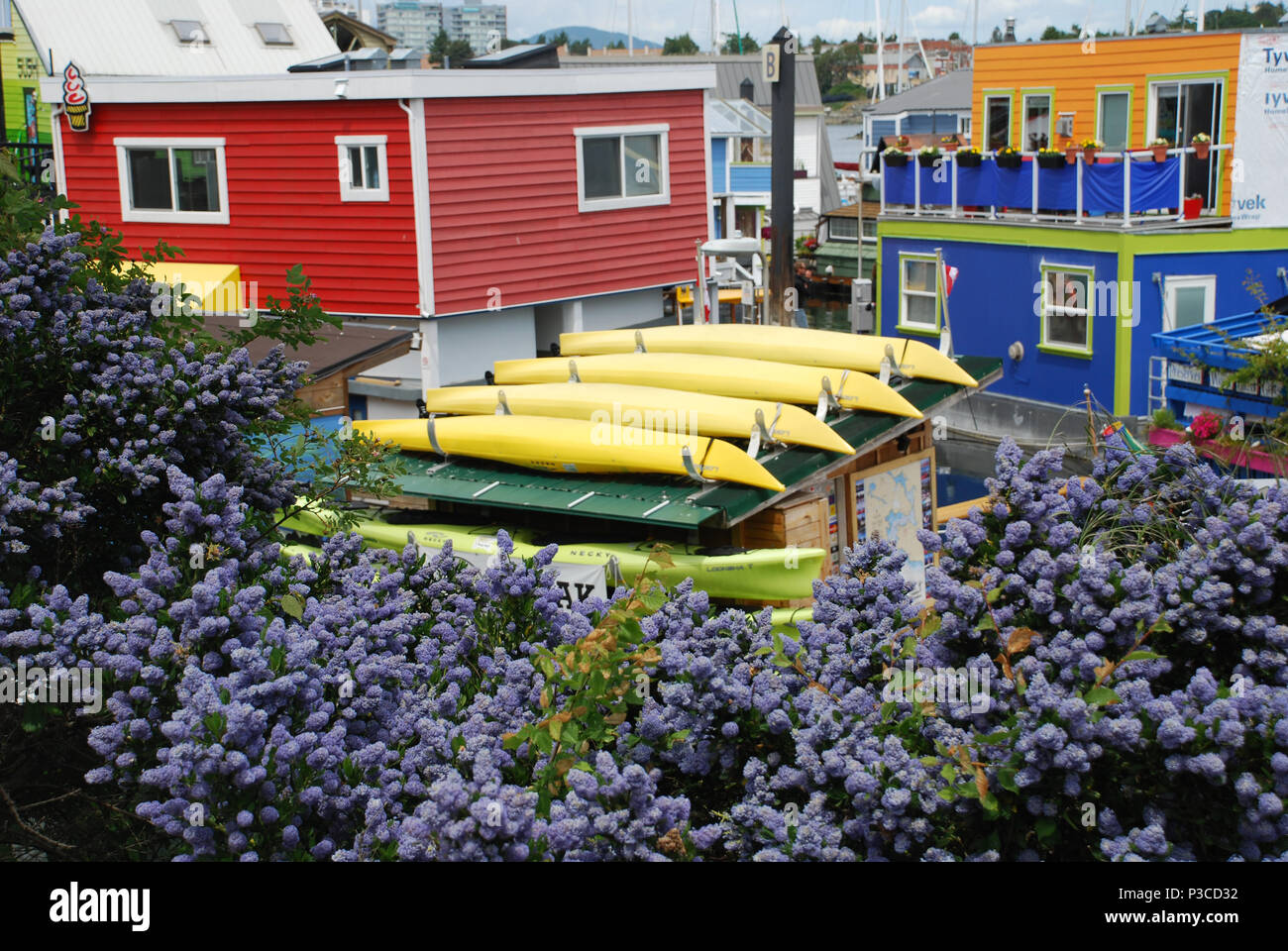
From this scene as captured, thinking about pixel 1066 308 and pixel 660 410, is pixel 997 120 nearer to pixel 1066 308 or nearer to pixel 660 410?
pixel 1066 308

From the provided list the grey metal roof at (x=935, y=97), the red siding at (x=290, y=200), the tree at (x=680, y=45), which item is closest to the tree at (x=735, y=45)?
the tree at (x=680, y=45)

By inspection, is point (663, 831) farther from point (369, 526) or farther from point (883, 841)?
point (369, 526)

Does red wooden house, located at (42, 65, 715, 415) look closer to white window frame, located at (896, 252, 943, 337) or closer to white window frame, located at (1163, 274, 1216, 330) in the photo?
white window frame, located at (896, 252, 943, 337)

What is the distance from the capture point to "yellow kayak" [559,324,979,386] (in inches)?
493

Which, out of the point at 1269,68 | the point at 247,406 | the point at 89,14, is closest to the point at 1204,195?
the point at 1269,68

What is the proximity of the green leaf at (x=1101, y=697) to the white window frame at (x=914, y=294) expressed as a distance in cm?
2196

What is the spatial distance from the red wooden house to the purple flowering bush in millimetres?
14913

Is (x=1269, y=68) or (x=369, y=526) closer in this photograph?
(x=369, y=526)

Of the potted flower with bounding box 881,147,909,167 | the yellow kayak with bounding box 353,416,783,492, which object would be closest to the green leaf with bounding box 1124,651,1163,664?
the yellow kayak with bounding box 353,416,783,492

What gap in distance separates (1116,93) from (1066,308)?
19.6ft

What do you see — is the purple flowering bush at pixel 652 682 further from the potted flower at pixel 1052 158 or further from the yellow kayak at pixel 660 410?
the potted flower at pixel 1052 158

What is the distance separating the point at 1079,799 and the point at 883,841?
21.1 inches

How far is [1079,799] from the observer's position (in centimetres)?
359

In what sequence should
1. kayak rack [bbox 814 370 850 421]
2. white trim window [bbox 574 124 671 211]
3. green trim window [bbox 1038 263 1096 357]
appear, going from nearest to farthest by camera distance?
kayak rack [bbox 814 370 850 421] → white trim window [bbox 574 124 671 211] → green trim window [bbox 1038 263 1096 357]
